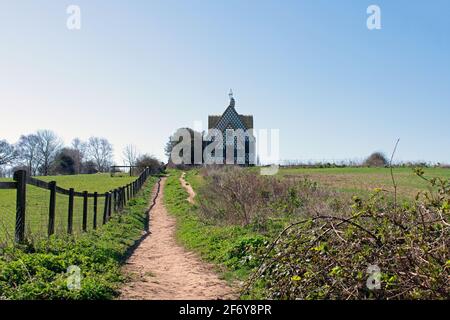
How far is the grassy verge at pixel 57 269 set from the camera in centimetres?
532

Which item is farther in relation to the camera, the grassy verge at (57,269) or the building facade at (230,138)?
the building facade at (230,138)

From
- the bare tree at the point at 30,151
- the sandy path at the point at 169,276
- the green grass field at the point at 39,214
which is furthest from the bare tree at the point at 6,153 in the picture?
the sandy path at the point at 169,276

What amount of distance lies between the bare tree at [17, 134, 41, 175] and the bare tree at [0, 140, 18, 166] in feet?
8.98

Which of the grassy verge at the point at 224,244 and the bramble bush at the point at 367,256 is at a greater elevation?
the bramble bush at the point at 367,256

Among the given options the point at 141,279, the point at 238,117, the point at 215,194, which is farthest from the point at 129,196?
the point at 238,117

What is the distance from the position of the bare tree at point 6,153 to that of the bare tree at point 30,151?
8.98ft

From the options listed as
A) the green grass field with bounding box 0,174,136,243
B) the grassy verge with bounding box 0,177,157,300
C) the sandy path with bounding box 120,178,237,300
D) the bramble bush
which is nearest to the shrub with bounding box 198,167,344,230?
the sandy path with bounding box 120,178,237,300

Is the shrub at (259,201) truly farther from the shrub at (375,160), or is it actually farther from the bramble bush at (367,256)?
the shrub at (375,160)

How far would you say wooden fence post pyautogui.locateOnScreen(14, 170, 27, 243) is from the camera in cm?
741

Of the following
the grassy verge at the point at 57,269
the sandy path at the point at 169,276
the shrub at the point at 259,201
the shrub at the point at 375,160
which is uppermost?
the shrub at the point at 375,160

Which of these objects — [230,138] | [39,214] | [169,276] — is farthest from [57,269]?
[230,138]
